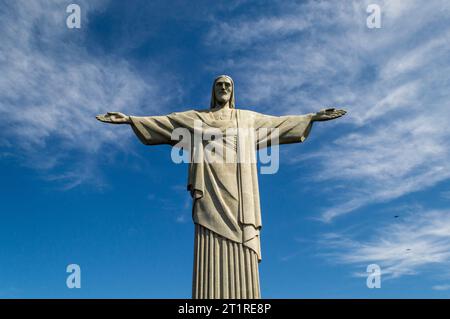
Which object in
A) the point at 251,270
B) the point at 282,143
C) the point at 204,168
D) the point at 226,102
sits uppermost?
the point at 226,102

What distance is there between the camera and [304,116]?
45.8ft

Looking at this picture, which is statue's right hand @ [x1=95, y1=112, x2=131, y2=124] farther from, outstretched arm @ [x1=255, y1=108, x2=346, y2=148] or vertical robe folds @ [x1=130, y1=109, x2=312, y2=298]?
outstretched arm @ [x1=255, y1=108, x2=346, y2=148]

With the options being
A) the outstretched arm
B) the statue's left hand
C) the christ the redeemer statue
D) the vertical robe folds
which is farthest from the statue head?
the statue's left hand

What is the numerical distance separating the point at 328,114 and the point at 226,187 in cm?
378

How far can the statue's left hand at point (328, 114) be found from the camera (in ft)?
44.7

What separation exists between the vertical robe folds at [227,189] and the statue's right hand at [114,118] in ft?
0.69

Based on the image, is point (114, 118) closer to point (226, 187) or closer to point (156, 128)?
point (156, 128)

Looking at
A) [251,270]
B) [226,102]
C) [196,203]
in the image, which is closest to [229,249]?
[251,270]

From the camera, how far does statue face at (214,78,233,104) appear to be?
46.4ft

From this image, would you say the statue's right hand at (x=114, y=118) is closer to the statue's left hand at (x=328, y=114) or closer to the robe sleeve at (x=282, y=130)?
the robe sleeve at (x=282, y=130)

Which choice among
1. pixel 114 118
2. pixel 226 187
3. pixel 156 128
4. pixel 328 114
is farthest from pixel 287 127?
pixel 114 118

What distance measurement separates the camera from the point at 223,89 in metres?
14.1

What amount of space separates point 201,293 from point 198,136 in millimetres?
4437
